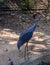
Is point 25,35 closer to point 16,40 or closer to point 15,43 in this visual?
point 15,43

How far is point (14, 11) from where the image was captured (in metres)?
9.16

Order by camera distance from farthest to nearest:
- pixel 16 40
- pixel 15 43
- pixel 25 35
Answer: pixel 16 40 < pixel 15 43 < pixel 25 35

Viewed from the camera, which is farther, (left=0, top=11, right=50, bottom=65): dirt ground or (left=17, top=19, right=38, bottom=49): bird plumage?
(left=0, top=11, right=50, bottom=65): dirt ground

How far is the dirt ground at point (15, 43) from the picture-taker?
608 centimetres

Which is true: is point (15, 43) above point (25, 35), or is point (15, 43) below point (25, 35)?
below

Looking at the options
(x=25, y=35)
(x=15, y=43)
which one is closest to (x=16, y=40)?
(x=15, y=43)

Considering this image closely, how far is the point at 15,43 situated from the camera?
22.6ft

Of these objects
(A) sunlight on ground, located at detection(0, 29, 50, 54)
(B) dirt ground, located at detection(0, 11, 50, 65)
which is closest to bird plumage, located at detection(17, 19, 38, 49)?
(B) dirt ground, located at detection(0, 11, 50, 65)

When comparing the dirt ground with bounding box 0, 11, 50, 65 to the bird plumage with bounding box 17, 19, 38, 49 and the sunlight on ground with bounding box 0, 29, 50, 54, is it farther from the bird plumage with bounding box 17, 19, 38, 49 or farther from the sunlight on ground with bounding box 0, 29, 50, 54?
the bird plumage with bounding box 17, 19, 38, 49

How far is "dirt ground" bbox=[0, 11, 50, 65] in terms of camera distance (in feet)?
20.0

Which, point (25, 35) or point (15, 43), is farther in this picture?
Result: point (15, 43)

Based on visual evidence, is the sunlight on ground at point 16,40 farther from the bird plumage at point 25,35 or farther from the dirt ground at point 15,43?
the bird plumage at point 25,35

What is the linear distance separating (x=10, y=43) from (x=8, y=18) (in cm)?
192

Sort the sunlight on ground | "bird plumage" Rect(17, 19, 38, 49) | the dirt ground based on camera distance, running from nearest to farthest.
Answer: "bird plumage" Rect(17, 19, 38, 49)
the dirt ground
the sunlight on ground
